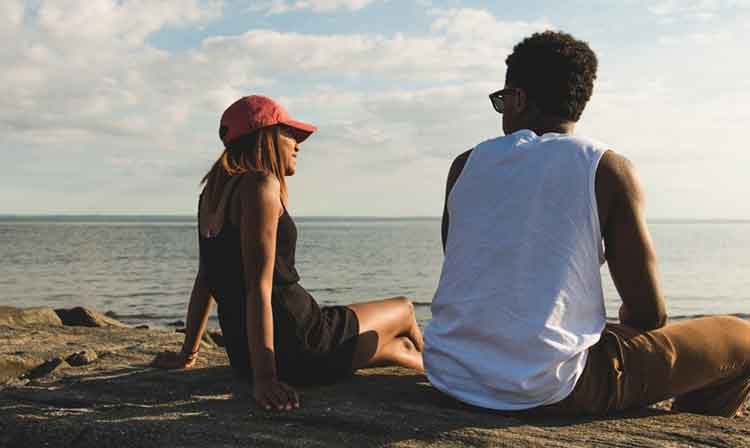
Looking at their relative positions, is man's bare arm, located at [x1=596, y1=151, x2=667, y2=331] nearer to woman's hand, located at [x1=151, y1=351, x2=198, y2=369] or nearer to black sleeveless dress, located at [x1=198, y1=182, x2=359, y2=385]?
black sleeveless dress, located at [x1=198, y1=182, x2=359, y2=385]

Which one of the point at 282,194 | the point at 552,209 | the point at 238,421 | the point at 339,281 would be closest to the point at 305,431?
the point at 238,421

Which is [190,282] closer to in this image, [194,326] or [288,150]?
[194,326]

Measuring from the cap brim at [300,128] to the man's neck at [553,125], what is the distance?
→ 1.32m

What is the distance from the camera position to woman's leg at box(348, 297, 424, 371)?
4.17 metres

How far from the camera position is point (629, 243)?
288 cm

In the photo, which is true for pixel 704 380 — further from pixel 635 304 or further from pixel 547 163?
pixel 547 163

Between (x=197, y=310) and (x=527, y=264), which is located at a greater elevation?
(x=527, y=264)

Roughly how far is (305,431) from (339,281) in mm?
21293

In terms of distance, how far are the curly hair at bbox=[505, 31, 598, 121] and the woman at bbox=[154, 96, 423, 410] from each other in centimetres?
131

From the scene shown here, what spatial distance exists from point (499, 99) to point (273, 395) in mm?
1812

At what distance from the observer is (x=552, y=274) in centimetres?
287

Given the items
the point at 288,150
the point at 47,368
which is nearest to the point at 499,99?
the point at 288,150

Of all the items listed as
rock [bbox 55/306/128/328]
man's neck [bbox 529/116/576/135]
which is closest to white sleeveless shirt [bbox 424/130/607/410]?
man's neck [bbox 529/116/576/135]

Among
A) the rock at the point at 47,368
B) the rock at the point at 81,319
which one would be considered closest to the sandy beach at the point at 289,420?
the rock at the point at 47,368
